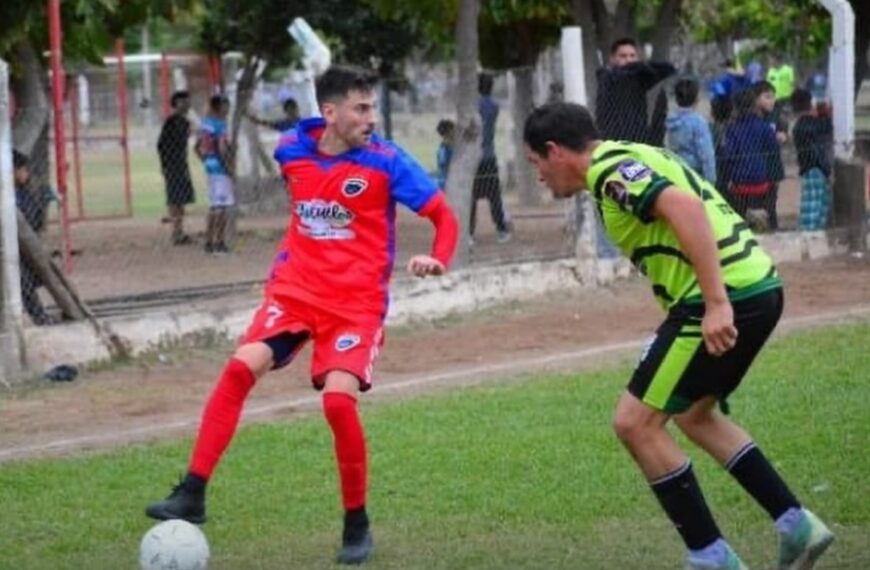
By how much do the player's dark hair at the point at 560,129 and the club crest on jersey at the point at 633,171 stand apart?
19 centimetres

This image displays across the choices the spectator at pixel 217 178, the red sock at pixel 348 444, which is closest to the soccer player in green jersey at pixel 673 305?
the red sock at pixel 348 444

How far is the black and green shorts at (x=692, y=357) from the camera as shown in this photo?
6.63 metres

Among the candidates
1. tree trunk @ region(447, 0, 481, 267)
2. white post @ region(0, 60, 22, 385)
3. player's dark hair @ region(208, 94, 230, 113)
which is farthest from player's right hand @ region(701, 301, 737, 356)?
player's dark hair @ region(208, 94, 230, 113)

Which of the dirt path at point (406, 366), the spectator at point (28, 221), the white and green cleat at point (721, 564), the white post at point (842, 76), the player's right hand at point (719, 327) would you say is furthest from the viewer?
the white post at point (842, 76)

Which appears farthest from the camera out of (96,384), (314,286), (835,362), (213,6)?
(213,6)

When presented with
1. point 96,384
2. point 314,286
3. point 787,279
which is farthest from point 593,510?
point 787,279

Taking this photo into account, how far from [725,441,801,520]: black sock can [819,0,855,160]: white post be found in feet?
39.2

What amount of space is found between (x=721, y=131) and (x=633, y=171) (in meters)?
12.2

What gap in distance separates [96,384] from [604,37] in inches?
436

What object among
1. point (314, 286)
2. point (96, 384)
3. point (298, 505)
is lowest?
point (96, 384)

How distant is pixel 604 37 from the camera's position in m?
22.4

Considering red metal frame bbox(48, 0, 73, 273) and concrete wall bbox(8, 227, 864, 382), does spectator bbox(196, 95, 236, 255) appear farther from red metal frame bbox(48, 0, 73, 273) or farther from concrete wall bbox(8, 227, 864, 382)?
concrete wall bbox(8, 227, 864, 382)

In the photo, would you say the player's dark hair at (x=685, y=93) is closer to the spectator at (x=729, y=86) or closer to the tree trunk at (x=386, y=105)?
the spectator at (x=729, y=86)

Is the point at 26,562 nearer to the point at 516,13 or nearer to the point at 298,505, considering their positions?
the point at 298,505
